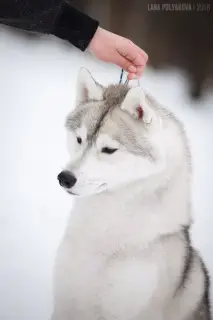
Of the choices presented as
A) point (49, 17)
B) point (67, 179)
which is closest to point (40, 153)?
point (67, 179)

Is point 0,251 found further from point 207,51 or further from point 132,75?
point 207,51

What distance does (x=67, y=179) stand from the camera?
1.19 metres

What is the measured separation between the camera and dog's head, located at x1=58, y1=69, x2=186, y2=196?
115cm

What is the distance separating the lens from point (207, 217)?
1247 millimetres

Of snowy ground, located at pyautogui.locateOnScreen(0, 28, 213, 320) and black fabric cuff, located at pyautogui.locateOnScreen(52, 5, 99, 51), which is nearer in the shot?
black fabric cuff, located at pyautogui.locateOnScreen(52, 5, 99, 51)

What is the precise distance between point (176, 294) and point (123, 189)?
0.89 feet

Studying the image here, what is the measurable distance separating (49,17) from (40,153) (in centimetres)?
38

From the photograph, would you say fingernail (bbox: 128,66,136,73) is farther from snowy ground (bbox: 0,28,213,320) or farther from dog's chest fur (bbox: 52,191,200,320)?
dog's chest fur (bbox: 52,191,200,320)

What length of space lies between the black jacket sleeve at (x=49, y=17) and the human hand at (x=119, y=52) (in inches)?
2.6

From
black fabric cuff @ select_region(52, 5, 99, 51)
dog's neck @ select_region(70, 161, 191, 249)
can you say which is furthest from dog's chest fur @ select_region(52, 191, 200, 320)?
black fabric cuff @ select_region(52, 5, 99, 51)

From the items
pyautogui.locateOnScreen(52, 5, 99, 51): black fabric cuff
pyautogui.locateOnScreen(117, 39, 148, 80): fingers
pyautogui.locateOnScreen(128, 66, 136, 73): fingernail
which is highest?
pyautogui.locateOnScreen(52, 5, 99, 51): black fabric cuff

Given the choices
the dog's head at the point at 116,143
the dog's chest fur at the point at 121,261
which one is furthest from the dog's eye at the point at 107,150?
the dog's chest fur at the point at 121,261

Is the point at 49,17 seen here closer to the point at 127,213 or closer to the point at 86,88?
the point at 86,88

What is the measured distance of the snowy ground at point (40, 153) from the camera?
3.99 ft
